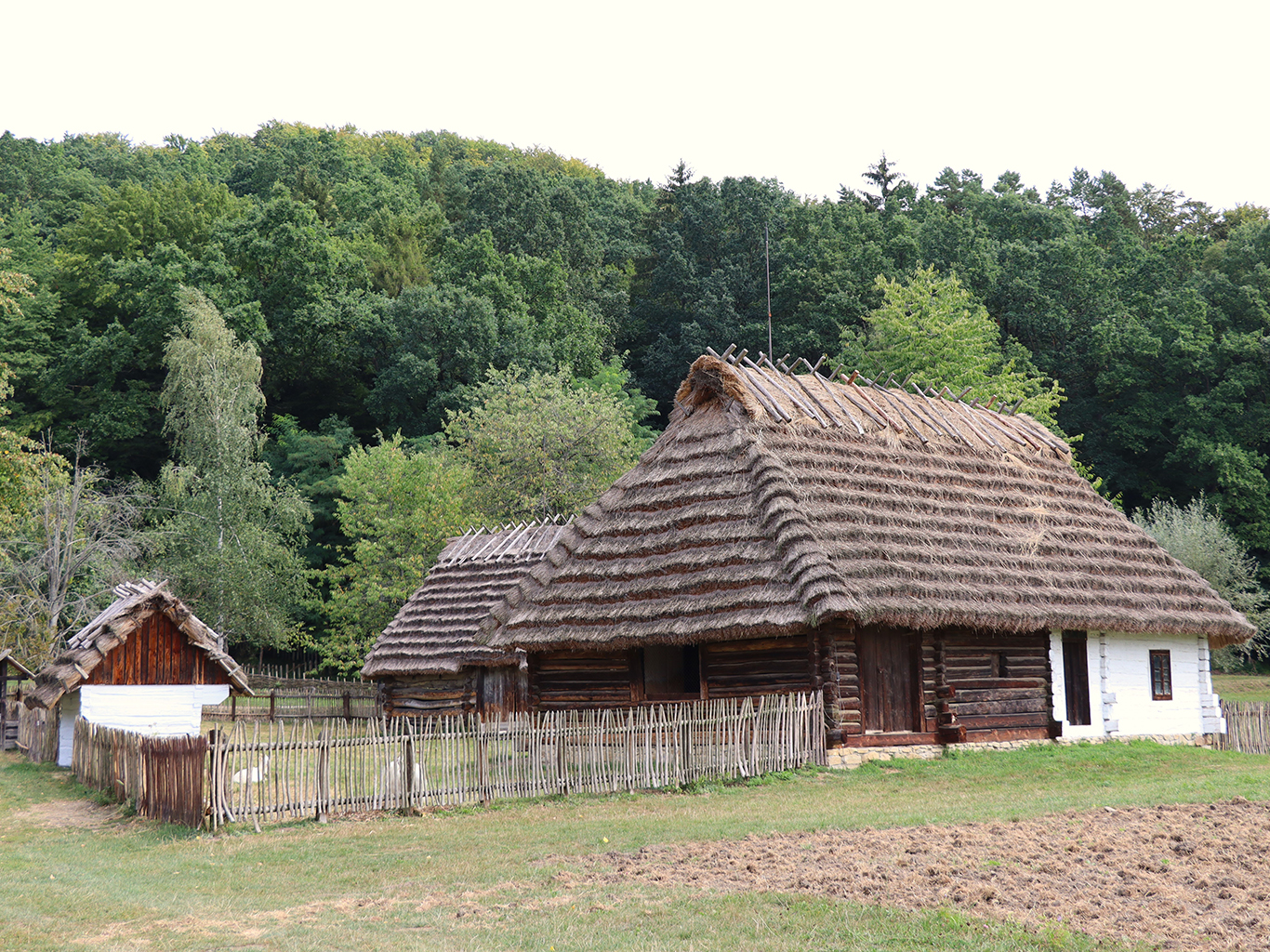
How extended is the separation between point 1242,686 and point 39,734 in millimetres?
39101

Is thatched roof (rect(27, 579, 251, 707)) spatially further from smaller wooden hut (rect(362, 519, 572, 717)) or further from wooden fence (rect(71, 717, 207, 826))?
smaller wooden hut (rect(362, 519, 572, 717))

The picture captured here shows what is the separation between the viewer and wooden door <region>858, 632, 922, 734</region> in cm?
2086

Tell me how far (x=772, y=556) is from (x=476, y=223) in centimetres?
4722

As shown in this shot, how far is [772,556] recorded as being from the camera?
65.8 ft

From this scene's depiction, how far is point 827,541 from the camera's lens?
20.2 m

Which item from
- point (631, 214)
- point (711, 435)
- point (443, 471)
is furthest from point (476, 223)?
point (711, 435)

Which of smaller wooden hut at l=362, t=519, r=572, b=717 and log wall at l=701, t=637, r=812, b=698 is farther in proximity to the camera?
smaller wooden hut at l=362, t=519, r=572, b=717

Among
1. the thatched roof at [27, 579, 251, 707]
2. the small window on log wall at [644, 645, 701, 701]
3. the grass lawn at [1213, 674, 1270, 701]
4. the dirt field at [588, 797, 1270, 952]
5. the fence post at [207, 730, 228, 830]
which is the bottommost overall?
the grass lawn at [1213, 674, 1270, 701]

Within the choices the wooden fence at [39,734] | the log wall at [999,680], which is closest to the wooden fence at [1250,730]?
the log wall at [999,680]

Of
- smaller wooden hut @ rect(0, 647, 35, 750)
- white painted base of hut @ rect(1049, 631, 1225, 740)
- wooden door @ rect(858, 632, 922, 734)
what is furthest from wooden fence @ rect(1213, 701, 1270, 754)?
smaller wooden hut @ rect(0, 647, 35, 750)

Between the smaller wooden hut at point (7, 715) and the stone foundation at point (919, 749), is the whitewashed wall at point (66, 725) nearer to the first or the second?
the smaller wooden hut at point (7, 715)

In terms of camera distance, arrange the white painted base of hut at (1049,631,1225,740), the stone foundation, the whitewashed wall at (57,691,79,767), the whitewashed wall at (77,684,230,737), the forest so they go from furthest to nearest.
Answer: the forest
the white painted base of hut at (1049,631,1225,740)
the whitewashed wall at (57,691,79,767)
the whitewashed wall at (77,684,230,737)
the stone foundation

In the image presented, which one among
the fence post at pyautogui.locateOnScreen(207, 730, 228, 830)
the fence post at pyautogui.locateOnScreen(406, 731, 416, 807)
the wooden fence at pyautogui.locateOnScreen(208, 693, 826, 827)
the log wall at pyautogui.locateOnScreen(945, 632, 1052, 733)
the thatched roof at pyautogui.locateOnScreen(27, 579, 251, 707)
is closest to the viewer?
the fence post at pyautogui.locateOnScreen(207, 730, 228, 830)

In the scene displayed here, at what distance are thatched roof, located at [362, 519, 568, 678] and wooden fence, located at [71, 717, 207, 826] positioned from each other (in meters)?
11.9
